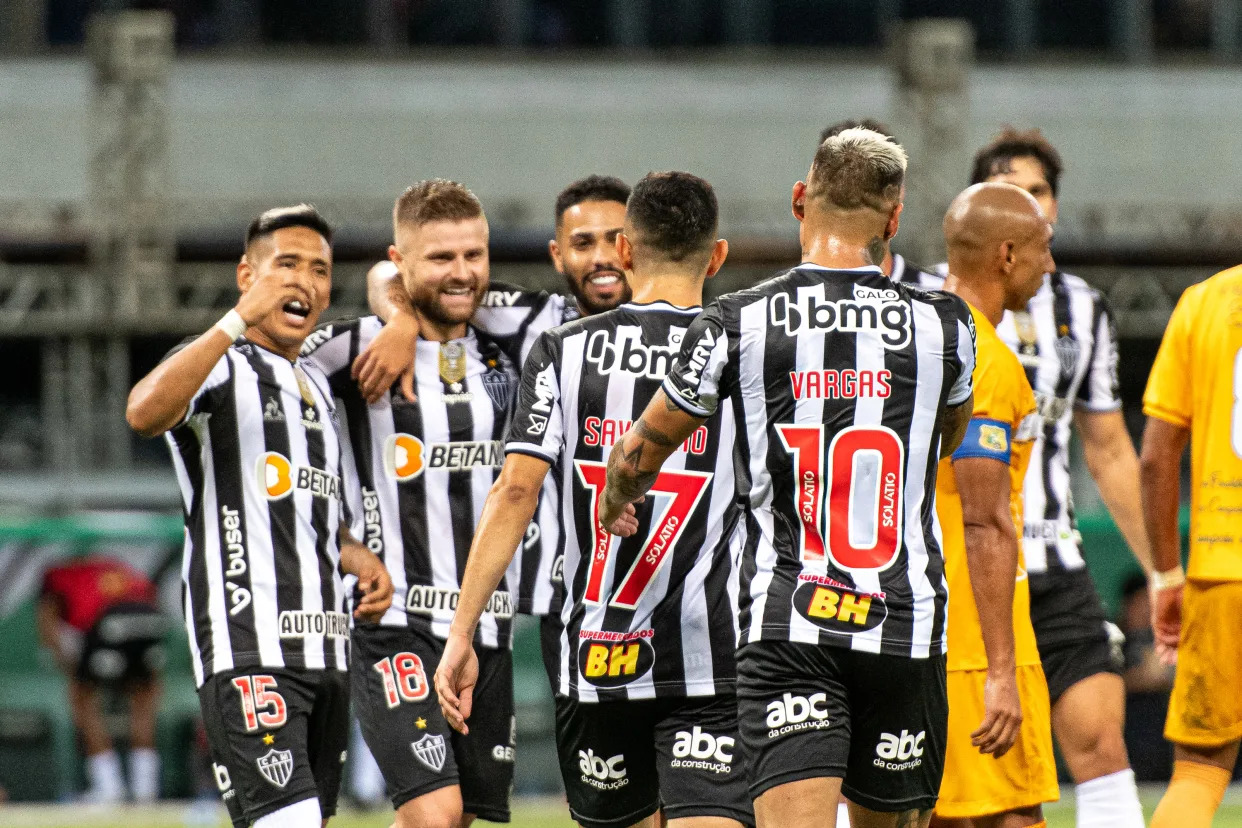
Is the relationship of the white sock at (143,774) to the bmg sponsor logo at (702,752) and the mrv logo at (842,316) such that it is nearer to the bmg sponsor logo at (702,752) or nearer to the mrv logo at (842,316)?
the bmg sponsor logo at (702,752)

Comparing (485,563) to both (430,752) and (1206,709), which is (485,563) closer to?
(430,752)

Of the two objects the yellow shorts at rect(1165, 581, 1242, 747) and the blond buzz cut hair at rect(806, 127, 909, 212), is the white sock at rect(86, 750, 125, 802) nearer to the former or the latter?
the yellow shorts at rect(1165, 581, 1242, 747)

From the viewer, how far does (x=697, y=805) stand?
5.07 metres

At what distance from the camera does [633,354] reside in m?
5.11

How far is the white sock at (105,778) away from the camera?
11844 mm

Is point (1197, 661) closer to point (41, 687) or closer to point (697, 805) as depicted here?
point (697, 805)

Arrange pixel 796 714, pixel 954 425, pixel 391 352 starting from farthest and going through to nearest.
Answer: pixel 391 352, pixel 954 425, pixel 796 714

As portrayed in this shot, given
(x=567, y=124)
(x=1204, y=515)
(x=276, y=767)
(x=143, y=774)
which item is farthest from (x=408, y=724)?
(x=567, y=124)

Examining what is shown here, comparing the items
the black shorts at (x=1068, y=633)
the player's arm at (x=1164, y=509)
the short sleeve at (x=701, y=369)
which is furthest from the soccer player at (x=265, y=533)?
the player's arm at (x=1164, y=509)

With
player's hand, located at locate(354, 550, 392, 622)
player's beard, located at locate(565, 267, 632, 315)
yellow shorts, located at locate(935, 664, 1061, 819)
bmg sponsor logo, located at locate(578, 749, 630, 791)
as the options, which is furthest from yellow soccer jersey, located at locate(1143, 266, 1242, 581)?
player's hand, located at locate(354, 550, 392, 622)

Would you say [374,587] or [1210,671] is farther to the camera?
[374,587]

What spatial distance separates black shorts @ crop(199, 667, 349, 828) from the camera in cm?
552

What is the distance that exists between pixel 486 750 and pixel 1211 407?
2.67 meters

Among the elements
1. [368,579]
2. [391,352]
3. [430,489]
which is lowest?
[368,579]
